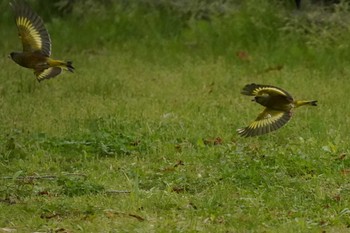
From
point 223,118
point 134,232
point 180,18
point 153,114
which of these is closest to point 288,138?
point 223,118

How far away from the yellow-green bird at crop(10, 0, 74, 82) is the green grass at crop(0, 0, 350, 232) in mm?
735

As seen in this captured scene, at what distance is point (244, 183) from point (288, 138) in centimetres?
182

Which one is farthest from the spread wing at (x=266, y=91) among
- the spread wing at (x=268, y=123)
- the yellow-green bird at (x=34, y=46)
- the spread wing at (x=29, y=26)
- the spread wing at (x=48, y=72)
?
the spread wing at (x=29, y=26)

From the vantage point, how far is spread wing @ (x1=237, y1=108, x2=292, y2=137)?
7965 mm

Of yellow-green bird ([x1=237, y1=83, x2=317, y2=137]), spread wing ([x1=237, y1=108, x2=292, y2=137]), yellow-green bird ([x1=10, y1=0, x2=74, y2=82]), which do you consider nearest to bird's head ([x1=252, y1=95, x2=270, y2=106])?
yellow-green bird ([x1=237, y1=83, x2=317, y2=137])

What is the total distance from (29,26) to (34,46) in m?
0.21

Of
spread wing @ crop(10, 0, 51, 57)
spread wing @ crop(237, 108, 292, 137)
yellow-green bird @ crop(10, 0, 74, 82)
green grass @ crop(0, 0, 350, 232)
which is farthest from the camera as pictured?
spread wing @ crop(10, 0, 51, 57)

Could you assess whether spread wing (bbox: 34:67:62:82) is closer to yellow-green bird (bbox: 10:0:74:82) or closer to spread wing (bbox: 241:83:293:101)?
yellow-green bird (bbox: 10:0:74:82)

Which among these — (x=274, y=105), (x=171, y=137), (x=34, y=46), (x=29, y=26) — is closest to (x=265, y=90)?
(x=274, y=105)

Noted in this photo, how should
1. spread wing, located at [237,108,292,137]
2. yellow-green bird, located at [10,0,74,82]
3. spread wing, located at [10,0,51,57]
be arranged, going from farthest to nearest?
spread wing, located at [10,0,51,57] → yellow-green bird, located at [10,0,74,82] → spread wing, located at [237,108,292,137]

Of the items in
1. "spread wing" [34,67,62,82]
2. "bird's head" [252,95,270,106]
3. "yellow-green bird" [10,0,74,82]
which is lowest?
"bird's head" [252,95,270,106]

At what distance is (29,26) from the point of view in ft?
27.7

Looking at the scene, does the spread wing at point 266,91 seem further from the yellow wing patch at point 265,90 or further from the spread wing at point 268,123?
the spread wing at point 268,123

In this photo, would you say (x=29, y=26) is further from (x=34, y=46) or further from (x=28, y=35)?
(x=34, y=46)
